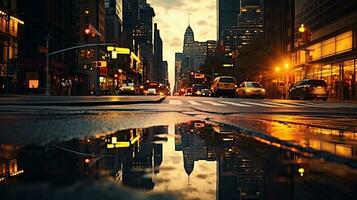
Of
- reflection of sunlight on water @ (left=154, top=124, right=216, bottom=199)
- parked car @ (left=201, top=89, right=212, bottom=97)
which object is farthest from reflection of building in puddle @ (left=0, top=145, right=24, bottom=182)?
parked car @ (left=201, top=89, right=212, bottom=97)

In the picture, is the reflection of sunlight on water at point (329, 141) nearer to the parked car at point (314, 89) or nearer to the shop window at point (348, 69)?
the parked car at point (314, 89)

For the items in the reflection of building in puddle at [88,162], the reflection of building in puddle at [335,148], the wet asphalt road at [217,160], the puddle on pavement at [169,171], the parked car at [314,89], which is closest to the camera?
the puddle on pavement at [169,171]

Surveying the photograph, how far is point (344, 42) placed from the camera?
46375mm

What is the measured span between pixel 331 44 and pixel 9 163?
5175 cm

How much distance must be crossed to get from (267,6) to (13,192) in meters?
88.8

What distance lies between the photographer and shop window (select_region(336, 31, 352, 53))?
146 ft

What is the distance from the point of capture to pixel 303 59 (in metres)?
61.8

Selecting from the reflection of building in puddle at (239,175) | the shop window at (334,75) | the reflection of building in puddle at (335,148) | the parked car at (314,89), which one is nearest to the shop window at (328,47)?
the shop window at (334,75)

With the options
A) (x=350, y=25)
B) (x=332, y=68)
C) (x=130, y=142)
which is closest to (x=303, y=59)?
(x=332, y=68)

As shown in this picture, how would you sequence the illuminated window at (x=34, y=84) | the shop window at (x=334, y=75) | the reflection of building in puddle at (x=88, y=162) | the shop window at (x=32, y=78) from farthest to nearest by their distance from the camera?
the shop window at (x=32, y=78)
the illuminated window at (x=34, y=84)
the shop window at (x=334, y=75)
the reflection of building in puddle at (x=88, y=162)

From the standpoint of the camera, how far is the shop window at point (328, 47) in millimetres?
50094

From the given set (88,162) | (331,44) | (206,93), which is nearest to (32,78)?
(206,93)

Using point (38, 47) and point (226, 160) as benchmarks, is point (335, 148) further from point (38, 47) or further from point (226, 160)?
point (38, 47)

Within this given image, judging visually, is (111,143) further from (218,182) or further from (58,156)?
(218,182)
